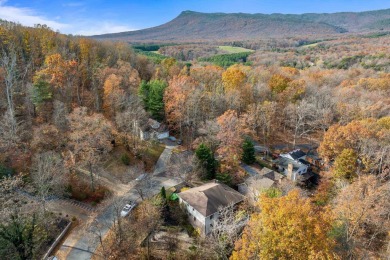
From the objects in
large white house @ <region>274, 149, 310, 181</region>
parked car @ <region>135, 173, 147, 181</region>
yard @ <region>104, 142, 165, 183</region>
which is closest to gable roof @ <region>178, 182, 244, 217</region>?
parked car @ <region>135, 173, 147, 181</region>

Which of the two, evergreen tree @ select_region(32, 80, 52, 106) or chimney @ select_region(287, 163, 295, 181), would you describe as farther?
chimney @ select_region(287, 163, 295, 181)

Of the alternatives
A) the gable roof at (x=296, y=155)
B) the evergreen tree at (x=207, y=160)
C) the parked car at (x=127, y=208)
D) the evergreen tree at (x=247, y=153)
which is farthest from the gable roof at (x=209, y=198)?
the gable roof at (x=296, y=155)

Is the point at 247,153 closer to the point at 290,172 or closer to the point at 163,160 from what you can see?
the point at 290,172

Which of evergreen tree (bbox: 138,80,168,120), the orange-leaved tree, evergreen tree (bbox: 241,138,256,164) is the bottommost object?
evergreen tree (bbox: 241,138,256,164)

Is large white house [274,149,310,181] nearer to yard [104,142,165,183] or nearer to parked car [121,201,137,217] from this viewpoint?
yard [104,142,165,183]

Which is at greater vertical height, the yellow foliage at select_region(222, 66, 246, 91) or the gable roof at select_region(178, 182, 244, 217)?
the yellow foliage at select_region(222, 66, 246, 91)

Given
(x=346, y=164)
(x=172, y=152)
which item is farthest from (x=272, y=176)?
(x=172, y=152)

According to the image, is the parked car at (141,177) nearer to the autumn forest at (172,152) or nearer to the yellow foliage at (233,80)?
the autumn forest at (172,152)

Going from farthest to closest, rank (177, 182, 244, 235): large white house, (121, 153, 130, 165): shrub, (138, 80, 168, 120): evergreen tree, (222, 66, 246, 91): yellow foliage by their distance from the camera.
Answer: (222, 66, 246, 91): yellow foliage → (138, 80, 168, 120): evergreen tree → (121, 153, 130, 165): shrub → (177, 182, 244, 235): large white house
